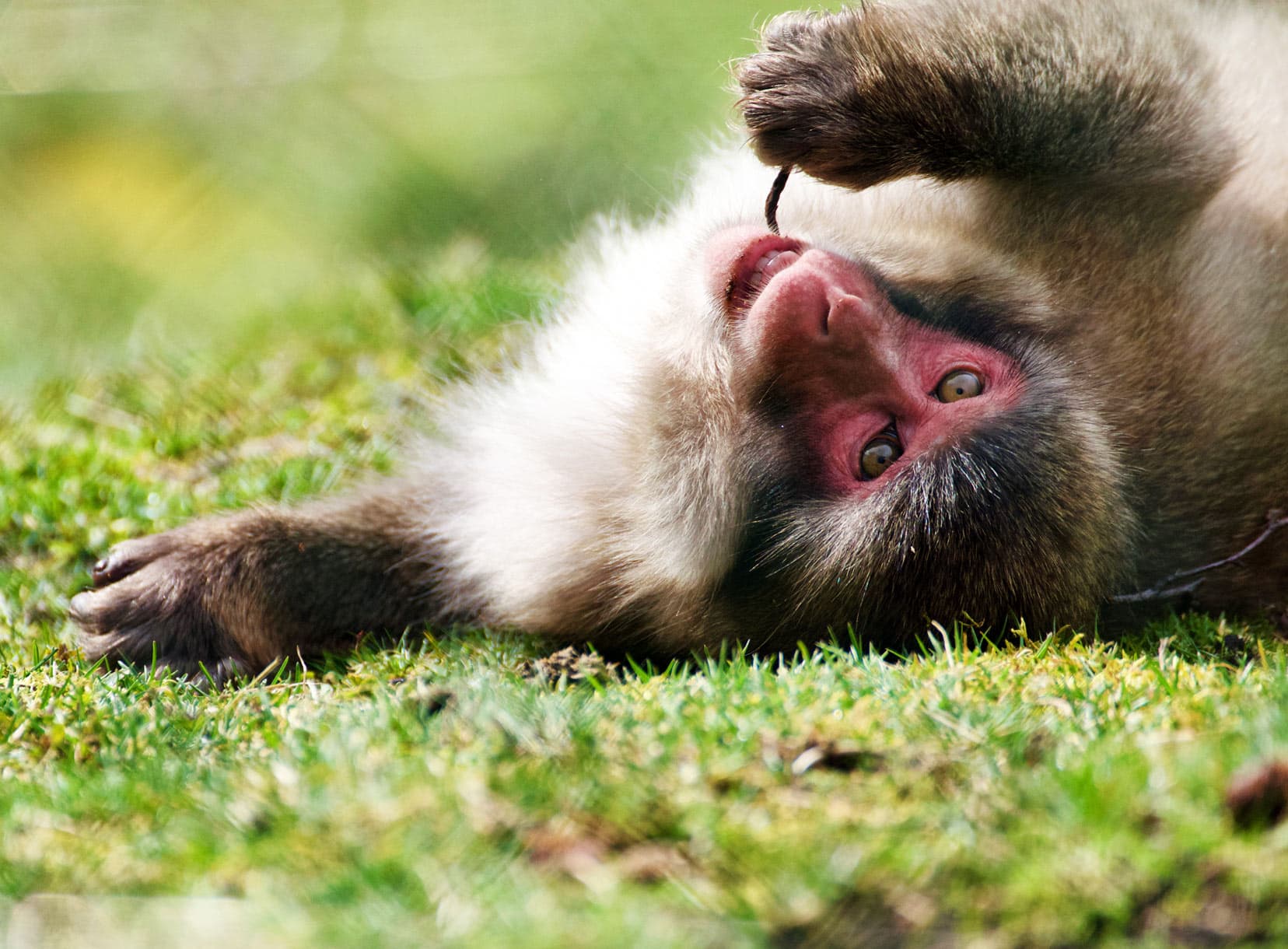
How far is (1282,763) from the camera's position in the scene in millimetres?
1817

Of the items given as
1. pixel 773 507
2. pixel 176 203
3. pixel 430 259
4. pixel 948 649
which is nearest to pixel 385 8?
pixel 176 203

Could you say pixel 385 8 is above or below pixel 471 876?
above

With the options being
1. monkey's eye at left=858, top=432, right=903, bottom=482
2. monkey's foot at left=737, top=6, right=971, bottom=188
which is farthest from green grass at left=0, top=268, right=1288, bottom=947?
monkey's foot at left=737, top=6, right=971, bottom=188

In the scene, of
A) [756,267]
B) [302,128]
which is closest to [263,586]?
[756,267]

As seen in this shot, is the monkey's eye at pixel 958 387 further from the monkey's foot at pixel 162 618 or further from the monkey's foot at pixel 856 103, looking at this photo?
the monkey's foot at pixel 162 618

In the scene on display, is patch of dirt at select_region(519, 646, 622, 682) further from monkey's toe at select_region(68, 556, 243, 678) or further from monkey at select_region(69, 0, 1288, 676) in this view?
monkey's toe at select_region(68, 556, 243, 678)

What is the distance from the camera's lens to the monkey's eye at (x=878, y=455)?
3.10 meters

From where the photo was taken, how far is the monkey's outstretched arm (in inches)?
142

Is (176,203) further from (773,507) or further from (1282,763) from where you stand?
(1282,763)

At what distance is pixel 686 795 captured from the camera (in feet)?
6.56

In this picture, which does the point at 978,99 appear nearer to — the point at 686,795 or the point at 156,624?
the point at 686,795

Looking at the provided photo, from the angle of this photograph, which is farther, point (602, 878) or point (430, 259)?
point (430, 259)

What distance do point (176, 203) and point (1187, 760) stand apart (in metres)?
Result: 7.95

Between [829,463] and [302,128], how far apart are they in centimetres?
673
